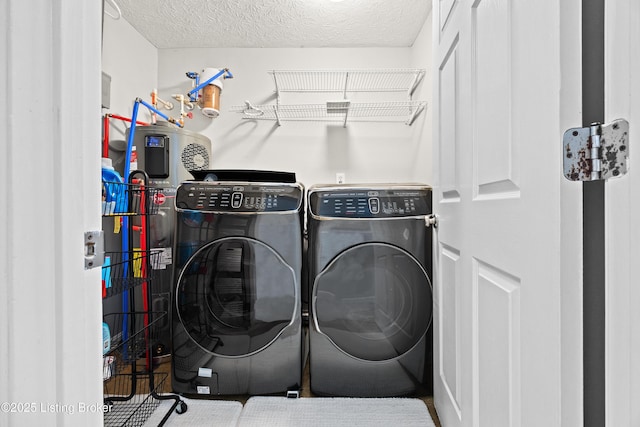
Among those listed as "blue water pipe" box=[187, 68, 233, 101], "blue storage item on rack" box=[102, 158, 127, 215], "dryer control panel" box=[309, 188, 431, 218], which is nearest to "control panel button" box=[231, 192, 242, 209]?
"dryer control panel" box=[309, 188, 431, 218]

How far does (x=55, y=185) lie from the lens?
45 cm

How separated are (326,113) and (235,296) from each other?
1541mm

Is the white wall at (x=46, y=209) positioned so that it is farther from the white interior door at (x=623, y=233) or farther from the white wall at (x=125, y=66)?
the white wall at (x=125, y=66)

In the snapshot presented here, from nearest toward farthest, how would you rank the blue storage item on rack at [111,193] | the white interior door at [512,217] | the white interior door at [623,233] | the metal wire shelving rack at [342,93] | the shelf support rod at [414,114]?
the white interior door at [623,233] < the white interior door at [512,217] < the blue storage item on rack at [111,193] < the shelf support rod at [414,114] < the metal wire shelving rack at [342,93]

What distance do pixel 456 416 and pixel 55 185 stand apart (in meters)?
1.24

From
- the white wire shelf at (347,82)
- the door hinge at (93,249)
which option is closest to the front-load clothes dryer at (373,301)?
the door hinge at (93,249)

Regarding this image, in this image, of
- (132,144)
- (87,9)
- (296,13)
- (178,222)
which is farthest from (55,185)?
(296,13)

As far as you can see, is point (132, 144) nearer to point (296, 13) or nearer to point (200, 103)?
point (200, 103)

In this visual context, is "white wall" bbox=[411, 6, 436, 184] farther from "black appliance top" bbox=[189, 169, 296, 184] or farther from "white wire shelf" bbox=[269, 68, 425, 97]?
"black appliance top" bbox=[189, 169, 296, 184]

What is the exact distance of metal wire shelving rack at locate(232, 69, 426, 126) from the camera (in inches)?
91.0

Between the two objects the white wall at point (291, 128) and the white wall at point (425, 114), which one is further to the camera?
the white wall at point (291, 128)

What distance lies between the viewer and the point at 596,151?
1.44 ft

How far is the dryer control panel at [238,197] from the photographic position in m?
1.52

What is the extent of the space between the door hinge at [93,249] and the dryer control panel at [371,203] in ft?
3.45
